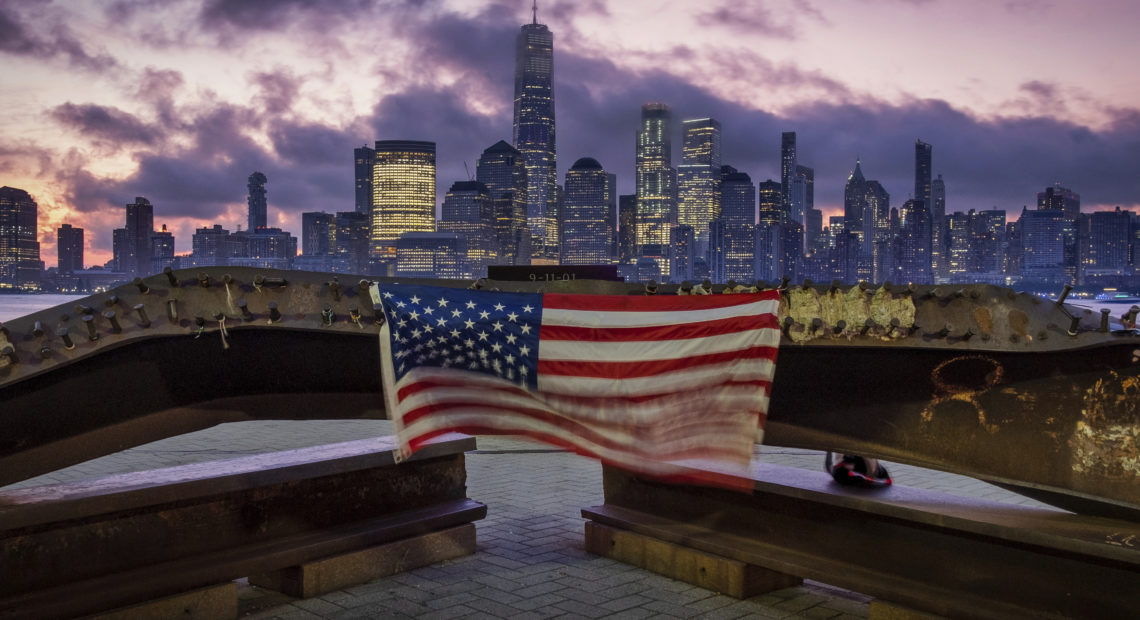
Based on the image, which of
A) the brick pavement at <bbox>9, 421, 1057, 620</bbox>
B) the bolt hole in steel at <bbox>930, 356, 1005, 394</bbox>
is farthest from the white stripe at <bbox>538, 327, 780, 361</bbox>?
the brick pavement at <bbox>9, 421, 1057, 620</bbox>

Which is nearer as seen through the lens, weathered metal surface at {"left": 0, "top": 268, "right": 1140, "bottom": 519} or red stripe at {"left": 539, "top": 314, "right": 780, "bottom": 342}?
weathered metal surface at {"left": 0, "top": 268, "right": 1140, "bottom": 519}

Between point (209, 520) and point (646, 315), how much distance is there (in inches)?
140

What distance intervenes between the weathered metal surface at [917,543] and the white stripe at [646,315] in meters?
1.74

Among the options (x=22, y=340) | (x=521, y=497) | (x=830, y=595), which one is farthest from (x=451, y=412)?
(x=521, y=497)

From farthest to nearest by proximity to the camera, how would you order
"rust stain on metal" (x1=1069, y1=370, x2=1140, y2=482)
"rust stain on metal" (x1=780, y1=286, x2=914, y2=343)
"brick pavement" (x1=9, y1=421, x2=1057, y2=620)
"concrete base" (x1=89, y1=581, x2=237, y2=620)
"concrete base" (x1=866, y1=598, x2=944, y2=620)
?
"brick pavement" (x1=9, y1=421, x2=1057, y2=620) < "concrete base" (x1=89, y1=581, x2=237, y2=620) < "concrete base" (x1=866, y1=598, x2=944, y2=620) < "rust stain on metal" (x1=780, y1=286, x2=914, y2=343) < "rust stain on metal" (x1=1069, y1=370, x2=1140, y2=482)

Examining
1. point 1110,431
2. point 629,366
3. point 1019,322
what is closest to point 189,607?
point 629,366

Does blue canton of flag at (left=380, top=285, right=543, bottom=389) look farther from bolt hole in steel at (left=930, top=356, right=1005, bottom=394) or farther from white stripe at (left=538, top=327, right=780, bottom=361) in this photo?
bolt hole in steel at (left=930, top=356, right=1005, bottom=394)

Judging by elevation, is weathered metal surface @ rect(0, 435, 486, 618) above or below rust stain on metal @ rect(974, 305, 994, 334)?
below

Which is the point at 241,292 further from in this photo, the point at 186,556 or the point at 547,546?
the point at 547,546

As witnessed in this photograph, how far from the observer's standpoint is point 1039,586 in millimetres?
5152

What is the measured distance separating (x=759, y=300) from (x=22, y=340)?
410cm

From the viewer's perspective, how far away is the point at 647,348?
5.26 m

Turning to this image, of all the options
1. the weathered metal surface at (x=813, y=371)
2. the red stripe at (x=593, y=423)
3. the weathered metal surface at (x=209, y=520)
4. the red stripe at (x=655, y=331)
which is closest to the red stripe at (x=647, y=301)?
the red stripe at (x=655, y=331)

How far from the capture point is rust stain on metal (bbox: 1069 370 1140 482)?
187 inches
